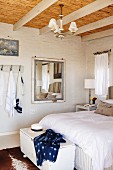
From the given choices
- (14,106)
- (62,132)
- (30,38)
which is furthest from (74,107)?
(62,132)

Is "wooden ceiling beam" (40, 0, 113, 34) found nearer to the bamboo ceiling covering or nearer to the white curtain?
the bamboo ceiling covering

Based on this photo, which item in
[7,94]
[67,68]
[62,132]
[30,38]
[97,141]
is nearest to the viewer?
[97,141]

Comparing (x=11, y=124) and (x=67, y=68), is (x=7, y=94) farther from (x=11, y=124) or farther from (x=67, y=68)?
(x=67, y=68)

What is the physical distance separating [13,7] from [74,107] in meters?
3.62

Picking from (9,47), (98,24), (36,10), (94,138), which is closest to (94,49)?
(98,24)

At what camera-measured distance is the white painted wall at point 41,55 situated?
5113 millimetres

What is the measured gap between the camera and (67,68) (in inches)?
238

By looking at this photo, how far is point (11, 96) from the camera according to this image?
5.05 m

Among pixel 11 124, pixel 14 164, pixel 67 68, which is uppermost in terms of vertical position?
pixel 67 68

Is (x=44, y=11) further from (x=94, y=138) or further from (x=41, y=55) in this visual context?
(x=94, y=138)

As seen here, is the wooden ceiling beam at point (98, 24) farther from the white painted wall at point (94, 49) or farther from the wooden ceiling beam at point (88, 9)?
the white painted wall at point (94, 49)

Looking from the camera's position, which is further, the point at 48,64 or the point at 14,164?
the point at 48,64

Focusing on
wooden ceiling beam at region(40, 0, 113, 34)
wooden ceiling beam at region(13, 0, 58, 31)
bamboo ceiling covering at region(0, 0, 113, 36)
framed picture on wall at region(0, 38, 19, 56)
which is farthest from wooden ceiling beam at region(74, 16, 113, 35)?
framed picture on wall at region(0, 38, 19, 56)

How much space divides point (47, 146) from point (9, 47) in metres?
3.17
